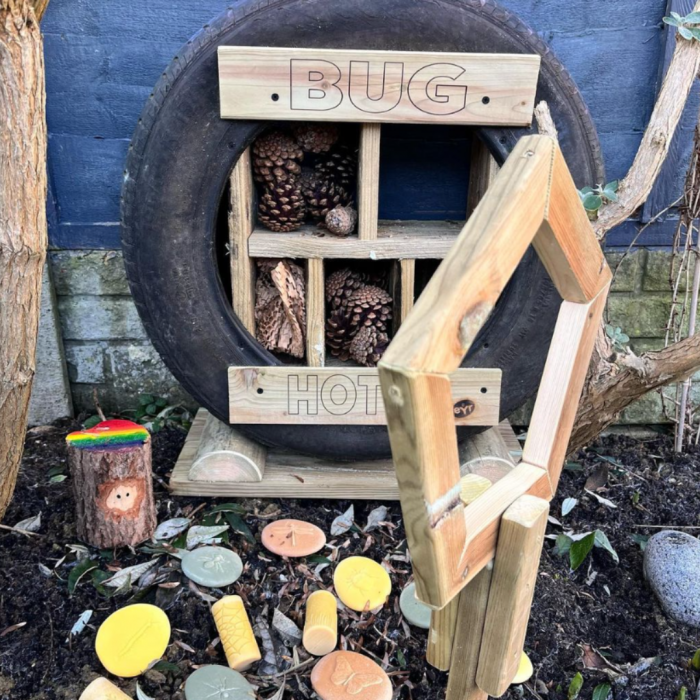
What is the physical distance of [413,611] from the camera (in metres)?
1.26

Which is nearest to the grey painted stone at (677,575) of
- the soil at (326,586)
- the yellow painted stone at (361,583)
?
the soil at (326,586)

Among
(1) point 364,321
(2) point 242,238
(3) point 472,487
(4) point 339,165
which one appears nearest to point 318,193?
(4) point 339,165

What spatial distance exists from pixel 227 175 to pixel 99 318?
0.73 m

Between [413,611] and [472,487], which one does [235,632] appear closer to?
[413,611]

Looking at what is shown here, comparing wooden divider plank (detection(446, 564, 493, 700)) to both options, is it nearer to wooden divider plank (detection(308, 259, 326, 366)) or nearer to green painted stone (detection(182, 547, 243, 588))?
green painted stone (detection(182, 547, 243, 588))

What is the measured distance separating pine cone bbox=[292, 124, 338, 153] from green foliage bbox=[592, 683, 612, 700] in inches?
47.6

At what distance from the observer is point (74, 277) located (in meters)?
1.85

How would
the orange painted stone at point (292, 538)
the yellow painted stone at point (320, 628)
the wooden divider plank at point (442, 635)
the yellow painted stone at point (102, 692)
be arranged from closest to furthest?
the wooden divider plank at point (442, 635) < the yellow painted stone at point (102, 692) < the yellow painted stone at point (320, 628) < the orange painted stone at point (292, 538)

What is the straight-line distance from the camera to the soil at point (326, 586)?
1.14 metres

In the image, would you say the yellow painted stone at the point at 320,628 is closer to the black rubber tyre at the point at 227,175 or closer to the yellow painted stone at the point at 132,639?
the yellow painted stone at the point at 132,639

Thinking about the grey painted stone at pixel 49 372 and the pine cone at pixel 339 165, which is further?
the grey painted stone at pixel 49 372

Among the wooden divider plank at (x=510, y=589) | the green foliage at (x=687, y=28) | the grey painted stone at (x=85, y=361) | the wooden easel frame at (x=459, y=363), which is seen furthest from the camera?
the grey painted stone at (x=85, y=361)

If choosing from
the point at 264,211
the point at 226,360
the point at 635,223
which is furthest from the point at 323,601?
the point at 635,223

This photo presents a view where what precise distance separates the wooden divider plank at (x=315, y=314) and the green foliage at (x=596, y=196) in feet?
1.87
